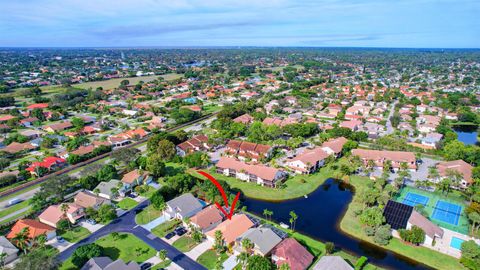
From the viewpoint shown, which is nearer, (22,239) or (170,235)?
(22,239)

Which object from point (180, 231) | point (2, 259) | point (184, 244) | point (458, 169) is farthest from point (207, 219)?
point (458, 169)

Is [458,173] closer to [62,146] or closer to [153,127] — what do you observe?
[153,127]

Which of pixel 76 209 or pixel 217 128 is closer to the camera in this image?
pixel 76 209

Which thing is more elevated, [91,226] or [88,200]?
[88,200]

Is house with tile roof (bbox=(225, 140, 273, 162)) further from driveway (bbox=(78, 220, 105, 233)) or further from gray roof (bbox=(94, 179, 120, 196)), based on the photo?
driveway (bbox=(78, 220, 105, 233))

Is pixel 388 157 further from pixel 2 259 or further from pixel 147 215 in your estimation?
pixel 2 259

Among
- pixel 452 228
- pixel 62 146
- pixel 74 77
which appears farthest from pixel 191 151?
pixel 74 77
